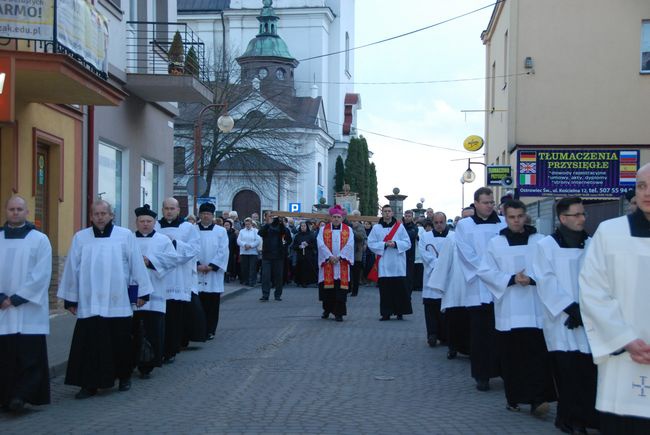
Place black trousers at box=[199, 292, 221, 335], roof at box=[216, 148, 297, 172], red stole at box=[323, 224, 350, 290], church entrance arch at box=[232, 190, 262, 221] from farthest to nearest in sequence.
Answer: church entrance arch at box=[232, 190, 262, 221] → roof at box=[216, 148, 297, 172] → red stole at box=[323, 224, 350, 290] → black trousers at box=[199, 292, 221, 335]

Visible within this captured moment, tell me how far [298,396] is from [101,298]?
212 cm

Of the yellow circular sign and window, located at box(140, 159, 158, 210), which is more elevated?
the yellow circular sign

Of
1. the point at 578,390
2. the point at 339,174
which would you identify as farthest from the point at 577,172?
the point at 339,174

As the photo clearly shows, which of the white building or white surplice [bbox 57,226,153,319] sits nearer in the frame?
white surplice [bbox 57,226,153,319]

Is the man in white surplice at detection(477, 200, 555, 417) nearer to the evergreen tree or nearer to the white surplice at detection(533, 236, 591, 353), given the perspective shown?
the white surplice at detection(533, 236, 591, 353)

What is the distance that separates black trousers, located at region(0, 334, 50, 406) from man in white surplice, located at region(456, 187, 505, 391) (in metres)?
4.15

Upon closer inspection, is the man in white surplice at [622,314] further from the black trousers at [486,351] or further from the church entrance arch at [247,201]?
the church entrance arch at [247,201]

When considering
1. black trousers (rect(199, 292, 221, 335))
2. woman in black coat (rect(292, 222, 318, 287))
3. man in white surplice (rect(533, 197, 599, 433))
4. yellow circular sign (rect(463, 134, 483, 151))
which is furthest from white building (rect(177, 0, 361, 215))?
man in white surplice (rect(533, 197, 599, 433))

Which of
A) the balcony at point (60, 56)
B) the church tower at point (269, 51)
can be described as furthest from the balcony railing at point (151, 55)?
the church tower at point (269, 51)

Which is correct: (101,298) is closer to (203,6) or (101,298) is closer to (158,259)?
(158,259)

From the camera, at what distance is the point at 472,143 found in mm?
37719

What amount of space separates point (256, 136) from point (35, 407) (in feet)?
123

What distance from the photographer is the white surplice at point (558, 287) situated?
775cm

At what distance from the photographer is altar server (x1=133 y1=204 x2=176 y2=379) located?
11.1m
